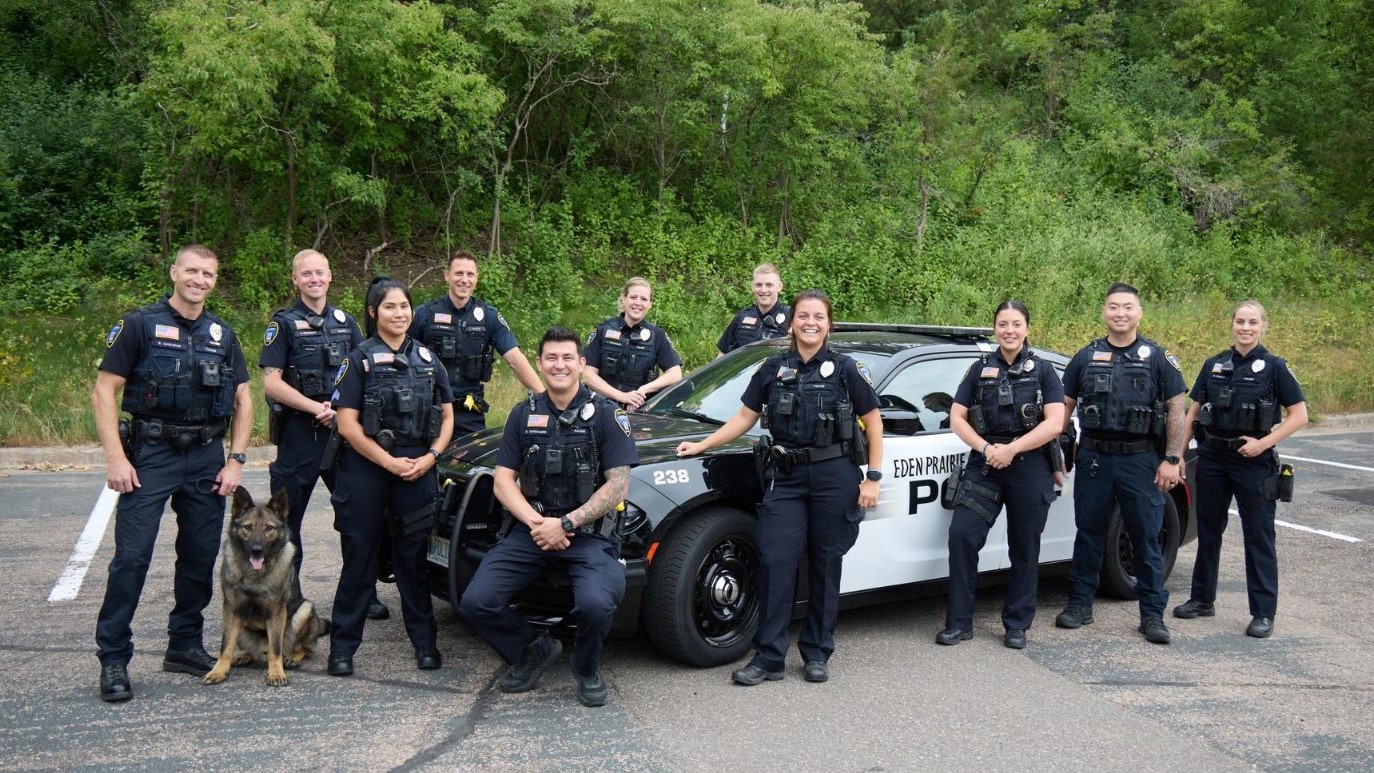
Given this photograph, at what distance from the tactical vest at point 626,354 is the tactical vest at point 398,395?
2.78 metres

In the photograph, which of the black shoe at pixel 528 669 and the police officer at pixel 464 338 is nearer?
the black shoe at pixel 528 669

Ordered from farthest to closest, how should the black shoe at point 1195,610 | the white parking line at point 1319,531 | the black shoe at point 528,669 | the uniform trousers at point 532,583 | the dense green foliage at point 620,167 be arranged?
the dense green foliage at point 620,167
the white parking line at point 1319,531
the black shoe at point 1195,610
the black shoe at point 528,669
the uniform trousers at point 532,583

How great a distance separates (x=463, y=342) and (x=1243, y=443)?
4368 millimetres

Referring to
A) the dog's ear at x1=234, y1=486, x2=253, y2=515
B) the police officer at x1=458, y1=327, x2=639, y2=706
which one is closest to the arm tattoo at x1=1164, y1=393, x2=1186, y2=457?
the police officer at x1=458, y1=327, x2=639, y2=706

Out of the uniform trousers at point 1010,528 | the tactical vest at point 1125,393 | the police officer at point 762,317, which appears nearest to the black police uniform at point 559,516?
the uniform trousers at point 1010,528

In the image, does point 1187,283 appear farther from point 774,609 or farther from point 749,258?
point 774,609

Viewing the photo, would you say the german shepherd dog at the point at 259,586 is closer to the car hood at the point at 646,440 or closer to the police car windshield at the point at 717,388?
the car hood at the point at 646,440

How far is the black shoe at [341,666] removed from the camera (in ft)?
17.1

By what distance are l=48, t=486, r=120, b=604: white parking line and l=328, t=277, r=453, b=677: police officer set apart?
1309mm

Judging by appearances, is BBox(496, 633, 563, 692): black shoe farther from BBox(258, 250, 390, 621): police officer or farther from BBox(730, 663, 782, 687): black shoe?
BBox(258, 250, 390, 621): police officer

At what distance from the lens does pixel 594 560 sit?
15.9 feet

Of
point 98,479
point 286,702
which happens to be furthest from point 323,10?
point 286,702

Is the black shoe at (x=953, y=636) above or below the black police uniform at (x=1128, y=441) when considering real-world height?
below

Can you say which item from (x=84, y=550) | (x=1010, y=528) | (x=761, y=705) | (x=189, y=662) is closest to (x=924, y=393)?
(x=1010, y=528)
